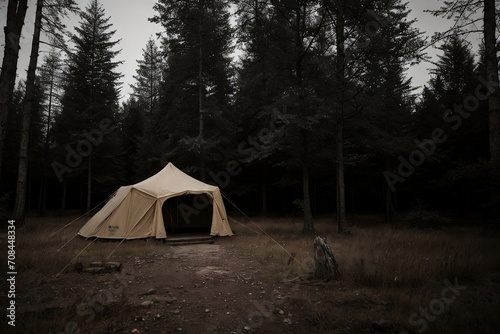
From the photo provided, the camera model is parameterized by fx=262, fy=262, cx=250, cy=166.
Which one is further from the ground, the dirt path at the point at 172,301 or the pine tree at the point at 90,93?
the pine tree at the point at 90,93

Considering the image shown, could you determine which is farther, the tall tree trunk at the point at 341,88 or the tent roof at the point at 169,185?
the tent roof at the point at 169,185

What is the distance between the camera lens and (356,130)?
17016 mm

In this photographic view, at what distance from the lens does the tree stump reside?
561 cm

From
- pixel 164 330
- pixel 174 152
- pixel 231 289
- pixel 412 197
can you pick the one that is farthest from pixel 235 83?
pixel 412 197

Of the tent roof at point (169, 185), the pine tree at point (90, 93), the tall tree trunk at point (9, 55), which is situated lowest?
the tent roof at point (169, 185)

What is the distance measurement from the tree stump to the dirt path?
78 cm

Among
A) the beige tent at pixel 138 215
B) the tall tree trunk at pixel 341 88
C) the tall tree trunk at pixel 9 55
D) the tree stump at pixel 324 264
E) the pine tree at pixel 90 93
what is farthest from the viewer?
the pine tree at pixel 90 93

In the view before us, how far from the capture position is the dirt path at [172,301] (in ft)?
12.8

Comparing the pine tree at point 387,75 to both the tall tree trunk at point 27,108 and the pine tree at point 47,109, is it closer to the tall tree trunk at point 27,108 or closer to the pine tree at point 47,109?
the tall tree trunk at point 27,108

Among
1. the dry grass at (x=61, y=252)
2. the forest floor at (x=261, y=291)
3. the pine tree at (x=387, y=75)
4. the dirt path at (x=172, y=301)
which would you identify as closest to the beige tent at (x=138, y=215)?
the dry grass at (x=61, y=252)

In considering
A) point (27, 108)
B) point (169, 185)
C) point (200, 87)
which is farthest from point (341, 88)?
point (27, 108)

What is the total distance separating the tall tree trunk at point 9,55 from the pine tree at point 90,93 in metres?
12.7

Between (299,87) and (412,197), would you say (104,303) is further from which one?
(412,197)

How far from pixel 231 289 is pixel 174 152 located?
11.8 meters
